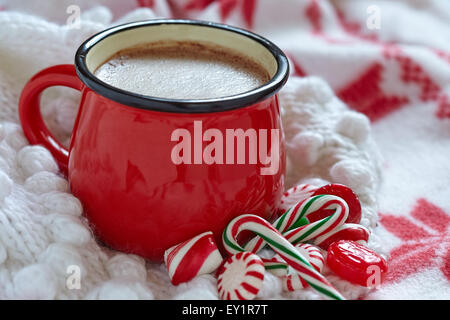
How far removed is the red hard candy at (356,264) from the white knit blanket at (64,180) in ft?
0.04

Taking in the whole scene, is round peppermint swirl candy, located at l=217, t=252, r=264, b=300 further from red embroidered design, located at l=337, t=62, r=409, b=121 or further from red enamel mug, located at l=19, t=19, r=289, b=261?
red embroidered design, located at l=337, t=62, r=409, b=121

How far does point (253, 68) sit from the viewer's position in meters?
0.69

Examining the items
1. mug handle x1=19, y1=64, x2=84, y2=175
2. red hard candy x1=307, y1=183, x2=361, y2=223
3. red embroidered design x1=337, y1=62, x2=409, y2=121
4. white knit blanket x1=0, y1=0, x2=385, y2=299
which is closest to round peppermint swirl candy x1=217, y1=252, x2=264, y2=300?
white knit blanket x1=0, y1=0, x2=385, y2=299

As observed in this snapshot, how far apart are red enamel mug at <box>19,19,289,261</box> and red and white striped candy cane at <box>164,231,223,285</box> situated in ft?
0.06

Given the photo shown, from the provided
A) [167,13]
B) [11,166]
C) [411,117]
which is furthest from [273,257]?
[167,13]

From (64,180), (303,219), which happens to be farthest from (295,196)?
(64,180)

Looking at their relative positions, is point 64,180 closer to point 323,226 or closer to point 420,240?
point 323,226

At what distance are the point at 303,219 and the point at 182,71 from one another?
0.74ft

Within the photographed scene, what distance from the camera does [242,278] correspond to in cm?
55

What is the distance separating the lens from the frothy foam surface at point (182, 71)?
0.63m

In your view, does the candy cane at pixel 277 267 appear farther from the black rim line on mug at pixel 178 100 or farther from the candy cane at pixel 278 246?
the black rim line on mug at pixel 178 100

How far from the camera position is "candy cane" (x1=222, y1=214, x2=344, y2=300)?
55 centimetres

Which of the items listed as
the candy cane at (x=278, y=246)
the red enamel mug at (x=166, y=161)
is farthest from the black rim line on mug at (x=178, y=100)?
the candy cane at (x=278, y=246)

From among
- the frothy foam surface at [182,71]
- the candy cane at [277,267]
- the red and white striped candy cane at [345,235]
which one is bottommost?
the candy cane at [277,267]
